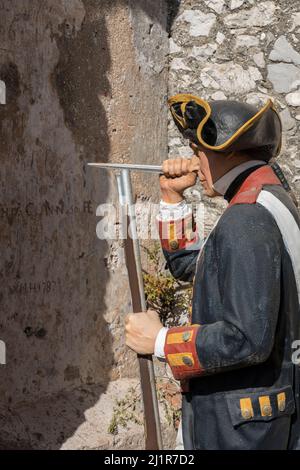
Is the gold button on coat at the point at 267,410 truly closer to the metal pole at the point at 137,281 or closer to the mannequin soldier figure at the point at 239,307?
the mannequin soldier figure at the point at 239,307

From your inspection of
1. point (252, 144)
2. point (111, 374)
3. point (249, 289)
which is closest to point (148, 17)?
point (111, 374)

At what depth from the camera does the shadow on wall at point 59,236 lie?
3.94m

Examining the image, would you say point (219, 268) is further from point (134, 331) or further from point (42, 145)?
point (42, 145)

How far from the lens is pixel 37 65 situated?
160 inches

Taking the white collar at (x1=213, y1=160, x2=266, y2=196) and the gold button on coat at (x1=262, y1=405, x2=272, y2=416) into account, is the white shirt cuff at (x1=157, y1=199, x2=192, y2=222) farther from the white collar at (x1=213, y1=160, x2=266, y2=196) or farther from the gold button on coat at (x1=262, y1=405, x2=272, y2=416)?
the gold button on coat at (x1=262, y1=405, x2=272, y2=416)

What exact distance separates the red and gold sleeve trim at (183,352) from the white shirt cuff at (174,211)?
0.55 m

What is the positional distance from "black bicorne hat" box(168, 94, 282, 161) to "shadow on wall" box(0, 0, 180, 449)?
62.6 inches

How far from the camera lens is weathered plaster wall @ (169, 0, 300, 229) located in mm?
4766

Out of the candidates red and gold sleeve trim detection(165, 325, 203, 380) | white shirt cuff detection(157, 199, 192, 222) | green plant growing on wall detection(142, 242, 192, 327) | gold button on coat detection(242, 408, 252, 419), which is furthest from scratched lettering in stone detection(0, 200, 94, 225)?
gold button on coat detection(242, 408, 252, 419)

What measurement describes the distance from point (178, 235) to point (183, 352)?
22.8 inches

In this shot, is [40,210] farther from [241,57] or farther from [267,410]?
[267,410]

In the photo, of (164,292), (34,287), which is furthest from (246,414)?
(164,292)

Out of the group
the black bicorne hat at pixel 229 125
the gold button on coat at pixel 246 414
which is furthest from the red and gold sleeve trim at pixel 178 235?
the gold button on coat at pixel 246 414
